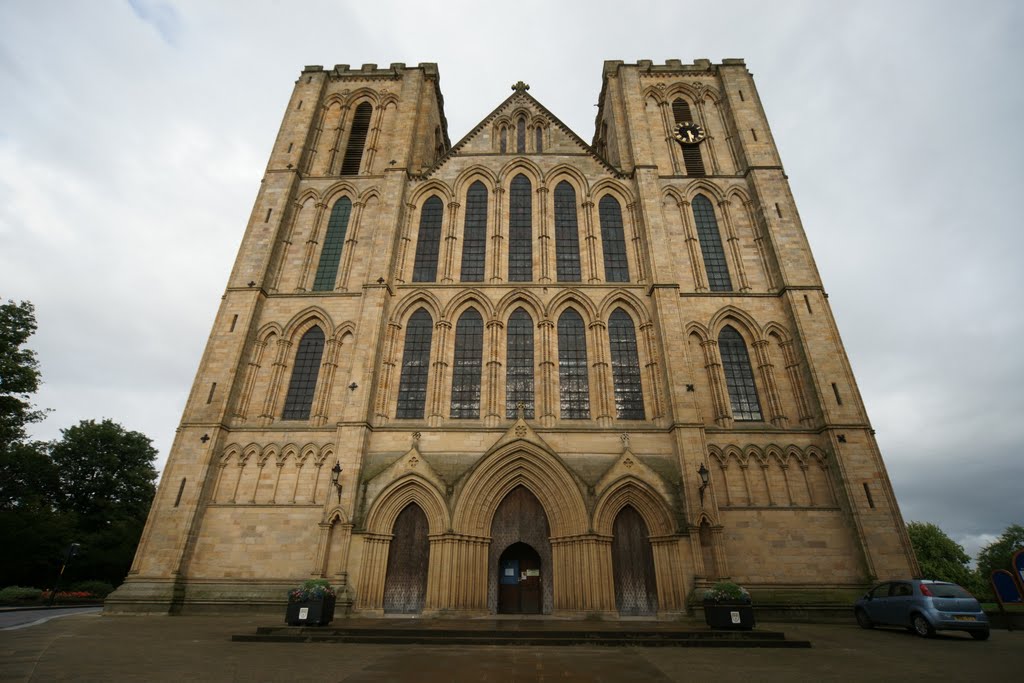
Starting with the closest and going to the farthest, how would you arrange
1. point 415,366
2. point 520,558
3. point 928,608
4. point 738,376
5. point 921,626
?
point 928,608
point 921,626
point 520,558
point 415,366
point 738,376

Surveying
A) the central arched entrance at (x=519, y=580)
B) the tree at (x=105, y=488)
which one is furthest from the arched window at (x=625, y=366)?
the tree at (x=105, y=488)

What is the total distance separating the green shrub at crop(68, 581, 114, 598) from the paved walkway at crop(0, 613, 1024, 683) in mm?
23808

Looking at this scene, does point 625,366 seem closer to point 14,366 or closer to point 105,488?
point 14,366

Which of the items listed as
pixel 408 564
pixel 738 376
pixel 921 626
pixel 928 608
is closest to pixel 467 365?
pixel 408 564

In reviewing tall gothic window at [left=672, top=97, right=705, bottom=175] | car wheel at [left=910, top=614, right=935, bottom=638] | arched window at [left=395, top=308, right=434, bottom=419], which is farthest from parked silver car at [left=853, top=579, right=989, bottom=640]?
tall gothic window at [left=672, top=97, right=705, bottom=175]

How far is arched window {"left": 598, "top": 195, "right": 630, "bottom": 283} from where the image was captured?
67.8ft

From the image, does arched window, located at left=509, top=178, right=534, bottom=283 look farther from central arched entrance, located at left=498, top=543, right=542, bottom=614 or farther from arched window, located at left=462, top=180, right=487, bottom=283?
central arched entrance, located at left=498, top=543, right=542, bottom=614

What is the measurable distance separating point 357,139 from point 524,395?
17.5 meters

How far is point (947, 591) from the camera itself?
1127 cm

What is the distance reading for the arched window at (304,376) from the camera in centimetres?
1842

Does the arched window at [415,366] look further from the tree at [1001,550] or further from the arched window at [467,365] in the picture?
the tree at [1001,550]

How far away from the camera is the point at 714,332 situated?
19.3 meters

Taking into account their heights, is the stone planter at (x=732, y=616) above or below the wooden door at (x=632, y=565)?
below

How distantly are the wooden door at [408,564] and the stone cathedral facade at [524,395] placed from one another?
0.26 feet
